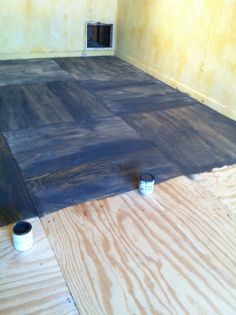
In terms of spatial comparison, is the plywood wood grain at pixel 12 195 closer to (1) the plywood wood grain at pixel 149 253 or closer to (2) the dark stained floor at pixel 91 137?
(2) the dark stained floor at pixel 91 137

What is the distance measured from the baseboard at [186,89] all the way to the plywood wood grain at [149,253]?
154cm

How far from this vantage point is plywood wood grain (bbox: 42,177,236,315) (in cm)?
134

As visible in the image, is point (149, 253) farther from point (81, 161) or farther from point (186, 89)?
point (186, 89)

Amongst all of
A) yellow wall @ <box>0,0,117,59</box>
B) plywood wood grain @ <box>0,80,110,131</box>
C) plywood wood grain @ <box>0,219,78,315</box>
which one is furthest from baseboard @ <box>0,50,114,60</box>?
plywood wood grain @ <box>0,219,78,315</box>

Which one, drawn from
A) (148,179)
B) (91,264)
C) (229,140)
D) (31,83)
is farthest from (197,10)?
(91,264)

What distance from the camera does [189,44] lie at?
363cm

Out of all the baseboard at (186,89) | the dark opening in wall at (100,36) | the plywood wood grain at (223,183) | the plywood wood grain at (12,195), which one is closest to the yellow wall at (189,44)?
the baseboard at (186,89)

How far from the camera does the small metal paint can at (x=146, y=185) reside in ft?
6.33

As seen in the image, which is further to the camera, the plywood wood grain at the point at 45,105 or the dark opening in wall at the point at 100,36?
the dark opening in wall at the point at 100,36

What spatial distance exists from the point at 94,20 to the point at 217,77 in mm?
2507

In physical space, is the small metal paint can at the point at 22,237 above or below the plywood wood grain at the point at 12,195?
above

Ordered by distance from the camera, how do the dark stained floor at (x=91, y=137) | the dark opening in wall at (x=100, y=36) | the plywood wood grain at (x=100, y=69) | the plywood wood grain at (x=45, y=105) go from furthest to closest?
the dark opening in wall at (x=100, y=36) → the plywood wood grain at (x=100, y=69) → the plywood wood grain at (x=45, y=105) → the dark stained floor at (x=91, y=137)

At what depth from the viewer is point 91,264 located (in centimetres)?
150

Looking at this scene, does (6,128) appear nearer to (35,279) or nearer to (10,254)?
(10,254)
